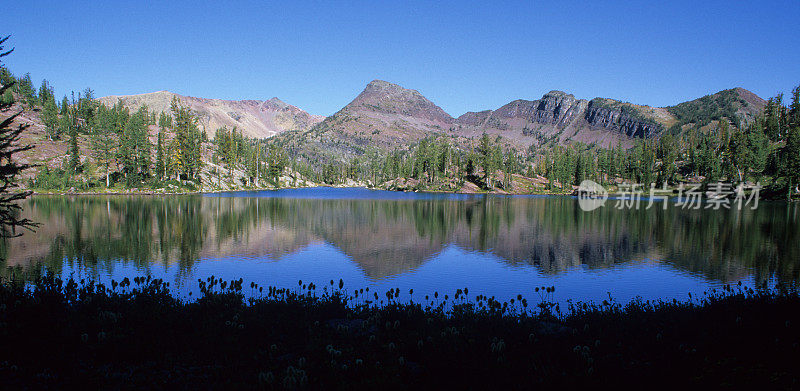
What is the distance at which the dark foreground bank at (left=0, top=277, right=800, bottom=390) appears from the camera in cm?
812

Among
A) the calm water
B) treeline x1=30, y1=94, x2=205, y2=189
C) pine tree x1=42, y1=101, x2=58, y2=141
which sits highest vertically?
pine tree x1=42, y1=101, x2=58, y2=141

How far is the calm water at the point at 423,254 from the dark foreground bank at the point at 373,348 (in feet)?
31.8

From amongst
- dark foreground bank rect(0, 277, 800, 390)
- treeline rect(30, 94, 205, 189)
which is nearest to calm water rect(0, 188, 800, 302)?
dark foreground bank rect(0, 277, 800, 390)

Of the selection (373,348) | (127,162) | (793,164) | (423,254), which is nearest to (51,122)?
(127,162)

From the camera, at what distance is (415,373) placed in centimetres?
914

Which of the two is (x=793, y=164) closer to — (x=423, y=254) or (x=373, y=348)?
(x=423, y=254)

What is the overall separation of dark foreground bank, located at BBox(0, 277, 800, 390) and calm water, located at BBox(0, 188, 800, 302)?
9.69 metres

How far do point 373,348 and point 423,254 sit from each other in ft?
90.8

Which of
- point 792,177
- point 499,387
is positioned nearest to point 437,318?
point 499,387

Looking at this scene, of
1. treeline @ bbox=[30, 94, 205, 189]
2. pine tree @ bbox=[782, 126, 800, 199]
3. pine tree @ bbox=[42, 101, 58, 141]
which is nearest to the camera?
pine tree @ bbox=[782, 126, 800, 199]

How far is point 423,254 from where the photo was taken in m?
38.1

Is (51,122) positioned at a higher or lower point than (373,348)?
higher

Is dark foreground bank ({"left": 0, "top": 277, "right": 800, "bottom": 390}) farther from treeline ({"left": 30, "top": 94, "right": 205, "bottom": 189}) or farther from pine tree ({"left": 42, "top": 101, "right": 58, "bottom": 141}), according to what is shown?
pine tree ({"left": 42, "top": 101, "right": 58, "bottom": 141})

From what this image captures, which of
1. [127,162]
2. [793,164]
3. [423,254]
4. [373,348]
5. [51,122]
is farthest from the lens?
[51,122]
